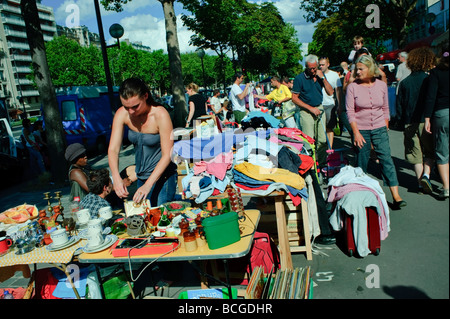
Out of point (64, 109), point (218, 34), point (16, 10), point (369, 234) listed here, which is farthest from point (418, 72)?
point (16, 10)

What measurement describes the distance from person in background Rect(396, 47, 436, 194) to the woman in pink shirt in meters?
0.23

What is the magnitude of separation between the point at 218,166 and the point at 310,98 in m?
3.18

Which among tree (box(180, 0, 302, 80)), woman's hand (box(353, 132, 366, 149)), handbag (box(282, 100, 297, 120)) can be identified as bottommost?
woman's hand (box(353, 132, 366, 149))

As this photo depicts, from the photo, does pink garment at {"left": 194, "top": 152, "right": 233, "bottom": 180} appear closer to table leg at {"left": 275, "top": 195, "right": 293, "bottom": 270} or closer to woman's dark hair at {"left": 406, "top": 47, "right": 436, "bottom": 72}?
table leg at {"left": 275, "top": 195, "right": 293, "bottom": 270}

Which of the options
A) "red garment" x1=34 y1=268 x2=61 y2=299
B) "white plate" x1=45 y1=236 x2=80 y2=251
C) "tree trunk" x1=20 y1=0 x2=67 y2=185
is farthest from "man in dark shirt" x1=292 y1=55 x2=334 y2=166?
"tree trunk" x1=20 y1=0 x2=67 y2=185

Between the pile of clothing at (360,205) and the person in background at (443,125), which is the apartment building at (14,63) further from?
the person in background at (443,125)

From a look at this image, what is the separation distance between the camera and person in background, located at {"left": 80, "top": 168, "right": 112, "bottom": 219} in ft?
11.9

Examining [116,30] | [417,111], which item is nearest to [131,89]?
[417,111]

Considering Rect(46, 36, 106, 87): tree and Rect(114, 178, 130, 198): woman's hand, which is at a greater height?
Rect(46, 36, 106, 87): tree

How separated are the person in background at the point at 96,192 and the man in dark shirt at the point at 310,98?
3781 millimetres

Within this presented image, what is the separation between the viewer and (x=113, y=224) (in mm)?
3215

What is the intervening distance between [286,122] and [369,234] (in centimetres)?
561

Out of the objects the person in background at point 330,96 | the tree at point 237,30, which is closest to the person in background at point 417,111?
the person in background at point 330,96
